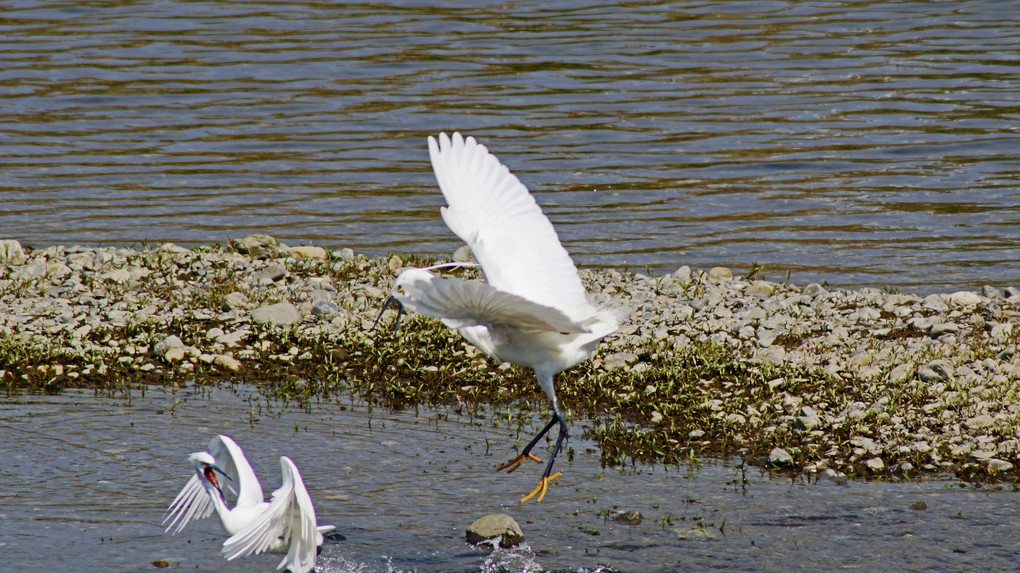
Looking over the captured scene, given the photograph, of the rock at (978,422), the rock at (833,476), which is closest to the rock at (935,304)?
the rock at (978,422)

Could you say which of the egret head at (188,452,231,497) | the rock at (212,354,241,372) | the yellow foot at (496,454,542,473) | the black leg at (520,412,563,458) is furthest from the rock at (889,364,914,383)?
the rock at (212,354,241,372)

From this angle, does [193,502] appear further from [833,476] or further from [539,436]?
[833,476]

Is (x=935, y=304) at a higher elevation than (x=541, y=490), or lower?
higher

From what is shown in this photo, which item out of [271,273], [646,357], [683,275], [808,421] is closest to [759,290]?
[683,275]

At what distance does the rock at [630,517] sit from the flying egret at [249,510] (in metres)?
1.34

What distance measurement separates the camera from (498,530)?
212 inches

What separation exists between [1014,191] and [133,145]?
10354mm

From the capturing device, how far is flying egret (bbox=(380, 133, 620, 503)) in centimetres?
591

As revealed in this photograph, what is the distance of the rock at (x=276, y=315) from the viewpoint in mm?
8023

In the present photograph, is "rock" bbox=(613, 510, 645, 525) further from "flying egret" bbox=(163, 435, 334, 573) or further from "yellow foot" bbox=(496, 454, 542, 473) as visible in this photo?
Answer: "flying egret" bbox=(163, 435, 334, 573)

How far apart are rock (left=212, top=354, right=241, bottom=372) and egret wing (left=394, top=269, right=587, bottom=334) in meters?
2.38

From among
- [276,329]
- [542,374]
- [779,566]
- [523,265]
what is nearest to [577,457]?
[542,374]

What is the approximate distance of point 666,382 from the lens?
7.11 m

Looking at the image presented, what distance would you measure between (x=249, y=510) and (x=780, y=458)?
8.82 feet
